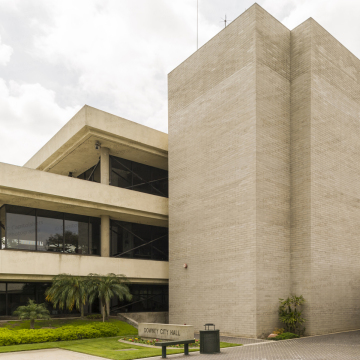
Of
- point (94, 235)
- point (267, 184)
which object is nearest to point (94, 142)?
point (94, 235)

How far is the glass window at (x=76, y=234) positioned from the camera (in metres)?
23.5

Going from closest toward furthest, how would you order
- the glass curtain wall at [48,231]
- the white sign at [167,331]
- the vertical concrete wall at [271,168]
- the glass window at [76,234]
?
the white sign at [167,331] → the vertical concrete wall at [271,168] → the glass curtain wall at [48,231] → the glass window at [76,234]

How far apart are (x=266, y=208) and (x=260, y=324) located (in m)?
5.16

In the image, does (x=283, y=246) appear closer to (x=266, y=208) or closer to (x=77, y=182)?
(x=266, y=208)

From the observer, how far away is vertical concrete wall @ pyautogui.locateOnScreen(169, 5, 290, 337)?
734 inches

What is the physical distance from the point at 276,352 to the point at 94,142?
50.5ft

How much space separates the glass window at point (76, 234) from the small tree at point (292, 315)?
11.7m

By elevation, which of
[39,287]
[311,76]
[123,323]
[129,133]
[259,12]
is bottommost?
[123,323]

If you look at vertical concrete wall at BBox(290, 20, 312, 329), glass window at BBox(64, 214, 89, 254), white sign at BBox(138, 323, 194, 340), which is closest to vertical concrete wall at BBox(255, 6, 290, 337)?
vertical concrete wall at BBox(290, 20, 312, 329)

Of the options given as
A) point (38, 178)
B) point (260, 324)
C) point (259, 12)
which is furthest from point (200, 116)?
point (260, 324)

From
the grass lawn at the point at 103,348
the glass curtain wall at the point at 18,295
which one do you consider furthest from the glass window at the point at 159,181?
the grass lawn at the point at 103,348

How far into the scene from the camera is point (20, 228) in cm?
2177

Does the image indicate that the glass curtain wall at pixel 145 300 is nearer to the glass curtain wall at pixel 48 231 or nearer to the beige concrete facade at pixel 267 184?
the glass curtain wall at pixel 48 231

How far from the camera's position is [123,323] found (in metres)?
20.9
